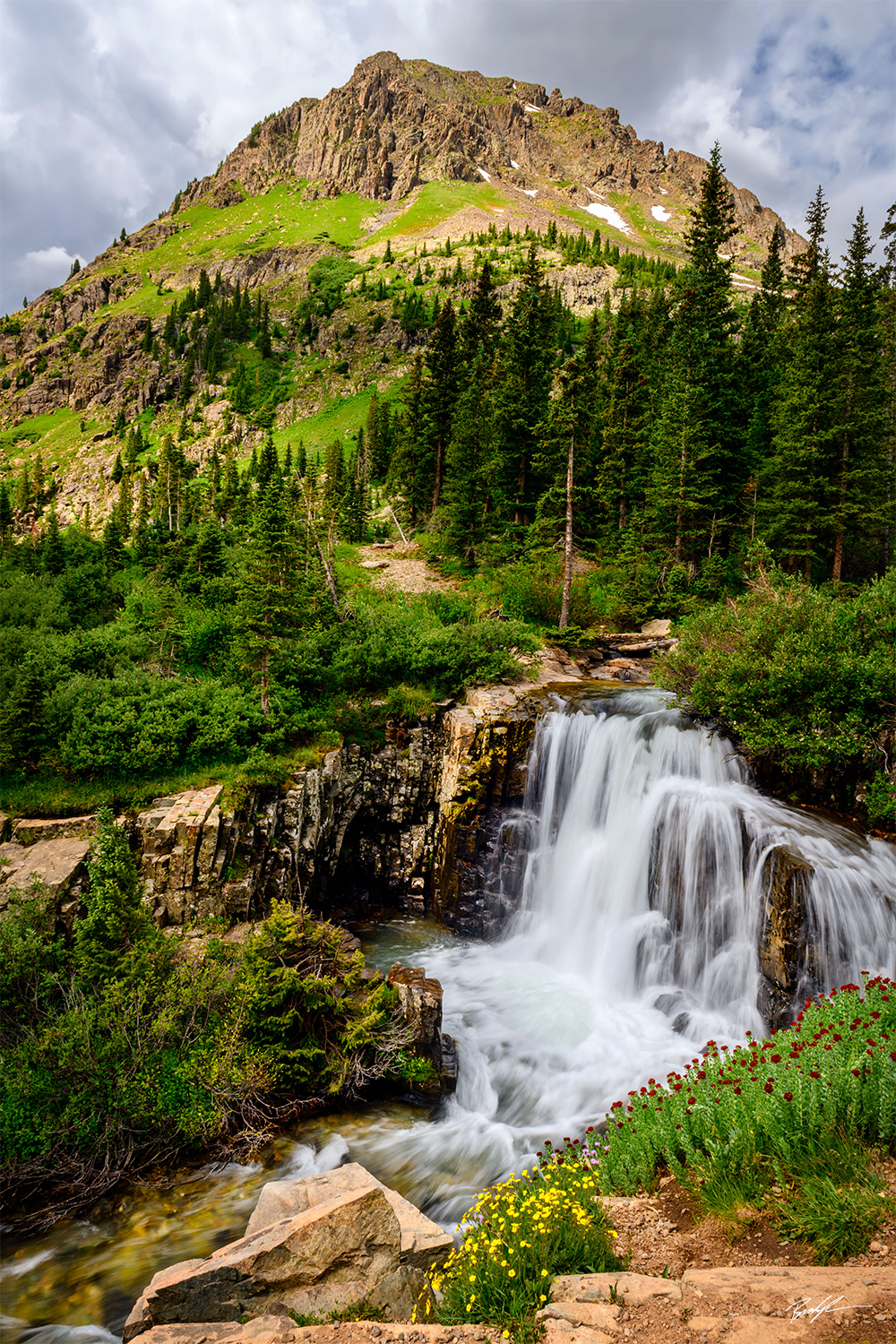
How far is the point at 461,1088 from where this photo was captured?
11.0 m

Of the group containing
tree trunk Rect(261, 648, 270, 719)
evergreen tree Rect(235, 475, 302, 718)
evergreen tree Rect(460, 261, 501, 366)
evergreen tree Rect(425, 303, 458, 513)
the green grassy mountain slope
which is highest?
the green grassy mountain slope

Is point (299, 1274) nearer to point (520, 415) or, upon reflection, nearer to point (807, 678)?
point (807, 678)

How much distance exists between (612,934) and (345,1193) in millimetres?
9541

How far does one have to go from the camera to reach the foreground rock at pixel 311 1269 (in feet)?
17.4

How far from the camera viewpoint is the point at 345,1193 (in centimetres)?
616

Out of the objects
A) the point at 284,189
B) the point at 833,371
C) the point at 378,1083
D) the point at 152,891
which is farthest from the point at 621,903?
the point at 284,189

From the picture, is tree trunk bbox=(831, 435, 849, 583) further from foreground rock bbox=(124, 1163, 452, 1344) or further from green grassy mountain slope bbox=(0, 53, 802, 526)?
green grassy mountain slope bbox=(0, 53, 802, 526)

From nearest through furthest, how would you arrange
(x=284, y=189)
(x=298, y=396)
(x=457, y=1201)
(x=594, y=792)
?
(x=457, y=1201)
(x=594, y=792)
(x=298, y=396)
(x=284, y=189)

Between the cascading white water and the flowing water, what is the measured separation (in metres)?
0.04

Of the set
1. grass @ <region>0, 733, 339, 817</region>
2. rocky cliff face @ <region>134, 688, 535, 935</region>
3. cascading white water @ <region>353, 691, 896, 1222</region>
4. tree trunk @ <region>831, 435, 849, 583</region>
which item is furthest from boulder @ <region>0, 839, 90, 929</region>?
tree trunk @ <region>831, 435, 849, 583</region>

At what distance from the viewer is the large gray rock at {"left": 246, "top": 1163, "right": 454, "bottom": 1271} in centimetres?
589

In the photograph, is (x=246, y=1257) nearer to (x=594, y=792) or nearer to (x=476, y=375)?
(x=594, y=792)

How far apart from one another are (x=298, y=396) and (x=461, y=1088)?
10394cm

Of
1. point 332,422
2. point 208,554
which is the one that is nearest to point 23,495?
point 332,422
